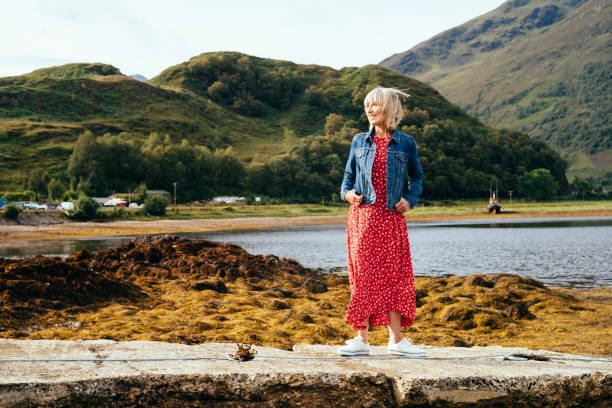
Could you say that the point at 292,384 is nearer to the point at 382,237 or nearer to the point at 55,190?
the point at 382,237

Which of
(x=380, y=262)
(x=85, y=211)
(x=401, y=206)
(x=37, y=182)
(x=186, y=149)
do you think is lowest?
(x=85, y=211)

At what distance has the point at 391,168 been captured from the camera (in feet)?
17.4

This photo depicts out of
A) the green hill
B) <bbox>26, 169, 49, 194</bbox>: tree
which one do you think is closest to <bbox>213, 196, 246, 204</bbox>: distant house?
the green hill

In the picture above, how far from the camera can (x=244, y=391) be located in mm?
4230

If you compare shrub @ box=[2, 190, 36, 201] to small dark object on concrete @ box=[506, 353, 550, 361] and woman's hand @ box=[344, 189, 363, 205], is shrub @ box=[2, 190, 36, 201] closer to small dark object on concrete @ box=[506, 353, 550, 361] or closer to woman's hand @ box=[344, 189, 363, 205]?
woman's hand @ box=[344, 189, 363, 205]

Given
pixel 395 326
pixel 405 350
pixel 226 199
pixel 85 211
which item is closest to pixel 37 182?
pixel 85 211

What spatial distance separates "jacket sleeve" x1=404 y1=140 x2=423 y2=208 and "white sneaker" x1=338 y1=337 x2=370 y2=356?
4.88ft

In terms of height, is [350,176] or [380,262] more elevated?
[350,176]

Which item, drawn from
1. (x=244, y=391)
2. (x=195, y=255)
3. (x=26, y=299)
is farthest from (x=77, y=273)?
(x=244, y=391)

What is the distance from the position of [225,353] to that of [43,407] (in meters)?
1.68

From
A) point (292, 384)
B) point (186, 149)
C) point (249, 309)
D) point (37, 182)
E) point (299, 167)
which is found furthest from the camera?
point (299, 167)

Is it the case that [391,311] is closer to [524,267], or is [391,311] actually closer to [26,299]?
[26,299]

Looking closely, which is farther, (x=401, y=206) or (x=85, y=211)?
(x=85, y=211)

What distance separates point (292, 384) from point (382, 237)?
1.72m
